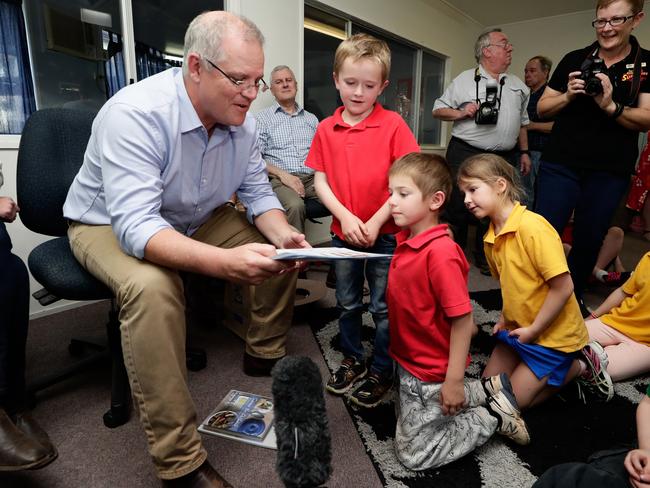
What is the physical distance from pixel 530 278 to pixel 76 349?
5.25ft

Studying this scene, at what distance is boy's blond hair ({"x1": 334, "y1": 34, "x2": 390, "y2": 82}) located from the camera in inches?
49.0

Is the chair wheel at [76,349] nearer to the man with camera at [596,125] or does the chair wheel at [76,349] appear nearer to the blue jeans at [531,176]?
the man with camera at [596,125]

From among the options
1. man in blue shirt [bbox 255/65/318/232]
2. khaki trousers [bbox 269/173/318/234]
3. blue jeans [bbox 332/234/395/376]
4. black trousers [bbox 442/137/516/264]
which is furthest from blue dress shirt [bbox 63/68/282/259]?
black trousers [bbox 442/137/516/264]

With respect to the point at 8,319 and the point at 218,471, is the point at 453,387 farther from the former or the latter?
the point at 8,319

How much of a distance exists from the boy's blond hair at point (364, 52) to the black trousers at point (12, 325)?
1.08 meters

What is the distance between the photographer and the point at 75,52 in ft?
6.59

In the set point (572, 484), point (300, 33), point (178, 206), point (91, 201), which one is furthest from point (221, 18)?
point (300, 33)

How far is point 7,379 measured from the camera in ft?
3.52

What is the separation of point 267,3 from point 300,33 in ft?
1.04

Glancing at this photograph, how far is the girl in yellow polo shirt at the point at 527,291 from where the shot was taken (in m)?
1.19

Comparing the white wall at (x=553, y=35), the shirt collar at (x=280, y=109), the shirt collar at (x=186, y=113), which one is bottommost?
the shirt collar at (x=186, y=113)

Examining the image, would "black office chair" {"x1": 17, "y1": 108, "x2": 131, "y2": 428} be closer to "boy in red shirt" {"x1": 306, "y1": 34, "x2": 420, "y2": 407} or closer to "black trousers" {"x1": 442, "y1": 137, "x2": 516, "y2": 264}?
"boy in red shirt" {"x1": 306, "y1": 34, "x2": 420, "y2": 407}

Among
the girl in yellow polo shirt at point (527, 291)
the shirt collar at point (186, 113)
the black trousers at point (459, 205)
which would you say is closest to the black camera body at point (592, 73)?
the girl in yellow polo shirt at point (527, 291)

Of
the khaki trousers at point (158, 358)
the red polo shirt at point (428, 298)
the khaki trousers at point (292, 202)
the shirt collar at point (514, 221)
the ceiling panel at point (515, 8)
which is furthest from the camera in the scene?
the ceiling panel at point (515, 8)
